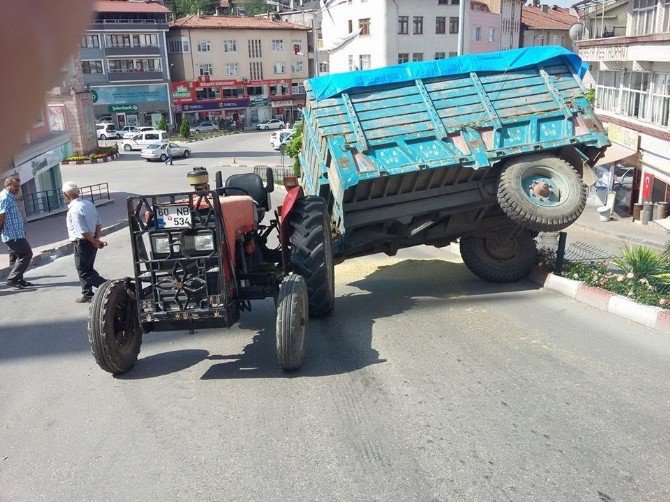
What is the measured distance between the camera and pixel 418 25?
44.5 m

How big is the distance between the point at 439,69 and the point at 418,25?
127 feet

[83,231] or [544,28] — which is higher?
[544,28]

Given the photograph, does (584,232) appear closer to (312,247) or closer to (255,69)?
(312,247)

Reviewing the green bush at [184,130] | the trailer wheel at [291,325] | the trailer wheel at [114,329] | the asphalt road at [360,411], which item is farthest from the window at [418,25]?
the trailer wheel at [114,329]

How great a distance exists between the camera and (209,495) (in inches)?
172

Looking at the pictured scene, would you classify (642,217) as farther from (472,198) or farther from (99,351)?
(99,351)

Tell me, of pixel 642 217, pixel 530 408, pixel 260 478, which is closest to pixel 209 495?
pixel 260 478

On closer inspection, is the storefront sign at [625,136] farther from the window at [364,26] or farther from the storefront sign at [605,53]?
the window at [364,26]

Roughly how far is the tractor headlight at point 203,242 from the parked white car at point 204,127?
54.5 metres

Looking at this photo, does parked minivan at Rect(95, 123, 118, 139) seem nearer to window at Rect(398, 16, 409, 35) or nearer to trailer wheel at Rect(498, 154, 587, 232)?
window at Rect(398, 16, 409, 35)

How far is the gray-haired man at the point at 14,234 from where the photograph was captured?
999cm

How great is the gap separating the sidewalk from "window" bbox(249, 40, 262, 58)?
44.8 meters

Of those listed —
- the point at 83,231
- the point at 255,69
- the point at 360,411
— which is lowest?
the point at 360,411

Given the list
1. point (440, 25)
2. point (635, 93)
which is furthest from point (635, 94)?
point (440, 25)
